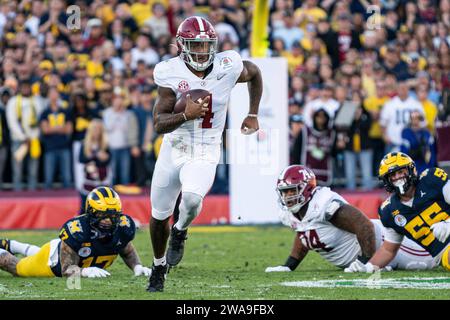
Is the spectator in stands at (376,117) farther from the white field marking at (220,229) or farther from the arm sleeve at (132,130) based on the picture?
the arm sleeve at (132,130)

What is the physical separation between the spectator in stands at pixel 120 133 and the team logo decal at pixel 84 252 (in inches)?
233

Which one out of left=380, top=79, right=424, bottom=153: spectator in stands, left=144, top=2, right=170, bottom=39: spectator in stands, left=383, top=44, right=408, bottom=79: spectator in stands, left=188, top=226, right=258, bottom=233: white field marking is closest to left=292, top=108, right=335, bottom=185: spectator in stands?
left=380, top=79, right=424, bottom=153: spectator in stands

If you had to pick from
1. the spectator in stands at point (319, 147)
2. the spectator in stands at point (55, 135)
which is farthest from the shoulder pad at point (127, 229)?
the spectator in stands at point (55, 135)

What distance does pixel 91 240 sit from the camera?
334 inches

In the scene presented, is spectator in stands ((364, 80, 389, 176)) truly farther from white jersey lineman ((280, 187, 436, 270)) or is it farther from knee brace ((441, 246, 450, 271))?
knee brace ((441, 246, 450, 271))

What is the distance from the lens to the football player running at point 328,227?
28.7ft

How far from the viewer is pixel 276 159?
13.4m

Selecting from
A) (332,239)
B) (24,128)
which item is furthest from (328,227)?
(24,128)

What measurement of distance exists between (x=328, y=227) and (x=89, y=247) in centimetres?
188

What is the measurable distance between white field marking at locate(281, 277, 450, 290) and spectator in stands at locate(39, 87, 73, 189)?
704 centimetres

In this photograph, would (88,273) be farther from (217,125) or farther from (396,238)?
(396,238)

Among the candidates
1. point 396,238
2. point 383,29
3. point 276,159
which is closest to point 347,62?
point 383,29

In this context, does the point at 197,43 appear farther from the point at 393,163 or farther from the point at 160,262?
the point at 393,163

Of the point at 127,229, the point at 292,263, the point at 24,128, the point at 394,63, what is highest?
the point at 394,63
